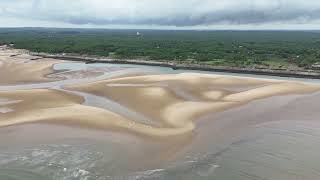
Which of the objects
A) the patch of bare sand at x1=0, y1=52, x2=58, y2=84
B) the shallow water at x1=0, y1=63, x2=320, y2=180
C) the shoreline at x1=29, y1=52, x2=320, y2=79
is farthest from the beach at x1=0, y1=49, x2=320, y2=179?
the shoreline at x1=29, y1=52, x2=320, y2=79

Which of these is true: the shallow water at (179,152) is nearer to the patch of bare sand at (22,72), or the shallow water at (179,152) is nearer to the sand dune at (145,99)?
the sand dune at (145,99)

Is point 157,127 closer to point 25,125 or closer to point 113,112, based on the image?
point 113,112

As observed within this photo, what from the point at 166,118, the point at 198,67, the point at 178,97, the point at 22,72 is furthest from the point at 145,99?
the point at 22,72

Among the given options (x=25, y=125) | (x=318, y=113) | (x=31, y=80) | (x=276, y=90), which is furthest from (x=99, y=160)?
(x=31, y=80)

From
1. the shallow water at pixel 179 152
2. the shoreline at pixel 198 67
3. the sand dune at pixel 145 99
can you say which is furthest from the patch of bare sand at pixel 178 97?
the shoreline at pixel 198 67

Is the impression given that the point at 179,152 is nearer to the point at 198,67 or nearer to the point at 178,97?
the point at 178,97

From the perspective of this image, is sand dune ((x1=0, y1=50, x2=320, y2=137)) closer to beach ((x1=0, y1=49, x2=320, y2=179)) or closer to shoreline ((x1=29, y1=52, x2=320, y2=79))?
beach ((x1=0, y1=49, x2=320, y2=179))
